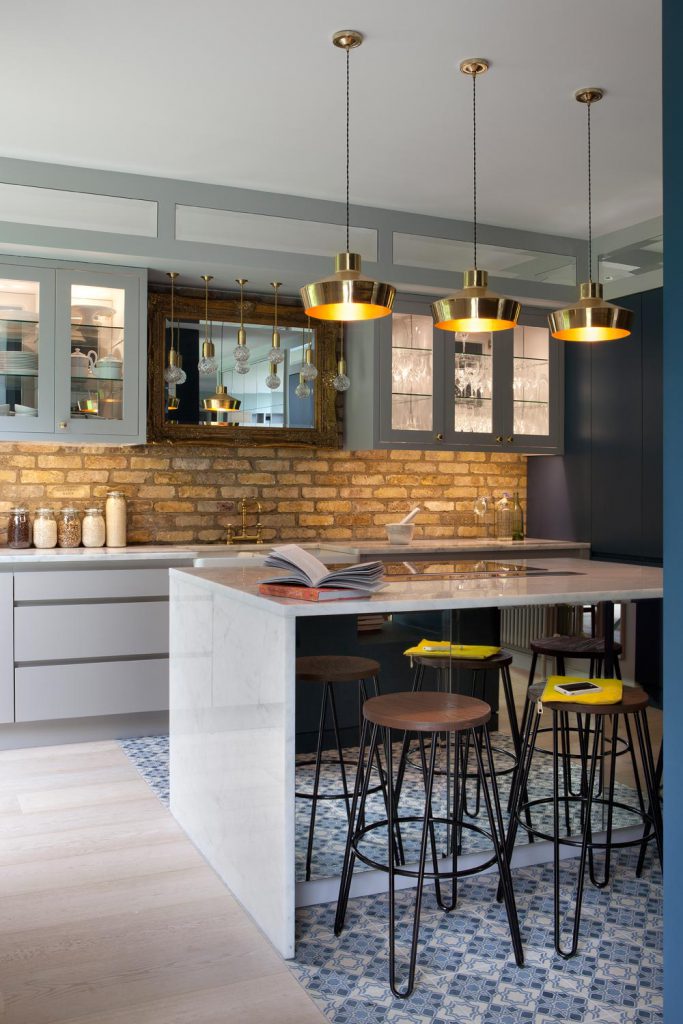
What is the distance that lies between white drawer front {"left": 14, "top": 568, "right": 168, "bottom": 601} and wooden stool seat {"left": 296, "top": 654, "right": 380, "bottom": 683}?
6.91ft

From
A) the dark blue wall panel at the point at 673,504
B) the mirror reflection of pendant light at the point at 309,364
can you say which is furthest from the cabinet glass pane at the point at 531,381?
the dark blue wall panel at the point at 673,504

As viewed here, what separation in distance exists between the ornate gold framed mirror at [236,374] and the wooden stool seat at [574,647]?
248cm

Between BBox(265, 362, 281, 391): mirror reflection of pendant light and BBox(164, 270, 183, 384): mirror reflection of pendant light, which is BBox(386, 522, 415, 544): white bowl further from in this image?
BBox(164, 270, 183, 384): mirror reflection of pendant light

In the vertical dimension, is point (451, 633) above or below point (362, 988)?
above

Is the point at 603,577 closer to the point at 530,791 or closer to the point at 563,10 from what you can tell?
the point at 530,791

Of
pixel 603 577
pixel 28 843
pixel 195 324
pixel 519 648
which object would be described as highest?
pixel 195 324

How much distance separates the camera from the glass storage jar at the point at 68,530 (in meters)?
4.85

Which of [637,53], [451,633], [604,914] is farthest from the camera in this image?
[637,53]

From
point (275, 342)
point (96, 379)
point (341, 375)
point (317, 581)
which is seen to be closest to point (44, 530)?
point (96, 379)

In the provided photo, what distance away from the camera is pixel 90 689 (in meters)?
4.39

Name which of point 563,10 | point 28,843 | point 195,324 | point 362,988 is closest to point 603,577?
point 362,988

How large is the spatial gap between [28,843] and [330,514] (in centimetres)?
291

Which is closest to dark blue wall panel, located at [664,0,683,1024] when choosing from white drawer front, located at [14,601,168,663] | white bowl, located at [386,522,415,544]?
white drawer front, located at [14,601,168,663]

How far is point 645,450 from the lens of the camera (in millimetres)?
5066
